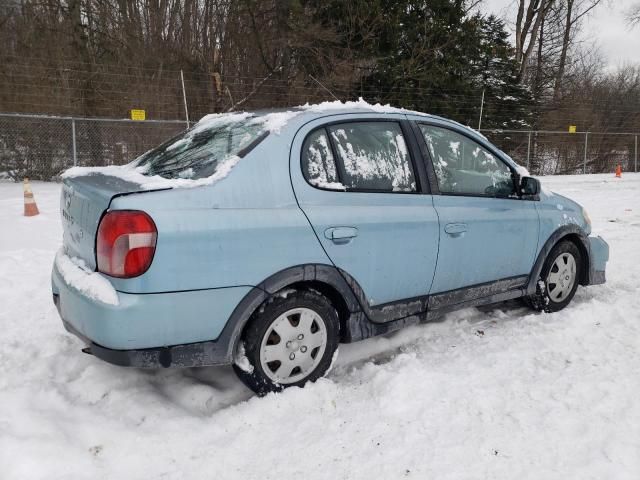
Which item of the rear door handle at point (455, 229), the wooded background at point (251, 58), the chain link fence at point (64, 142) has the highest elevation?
the wooded background at point (251, 58)

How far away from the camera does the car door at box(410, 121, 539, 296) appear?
11.2 feet

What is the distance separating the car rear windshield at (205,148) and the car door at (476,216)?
1.21 m

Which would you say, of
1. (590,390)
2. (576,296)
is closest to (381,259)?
(590,390)

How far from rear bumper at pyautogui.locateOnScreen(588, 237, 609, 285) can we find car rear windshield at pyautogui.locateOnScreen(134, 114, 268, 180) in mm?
3159

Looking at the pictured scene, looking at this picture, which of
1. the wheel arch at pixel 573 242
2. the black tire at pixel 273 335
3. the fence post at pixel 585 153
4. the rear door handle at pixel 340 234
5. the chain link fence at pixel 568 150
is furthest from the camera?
the fence post at pixel 585 153

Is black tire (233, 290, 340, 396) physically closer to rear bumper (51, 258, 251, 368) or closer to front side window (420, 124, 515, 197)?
rear bumper (51, 258, 251, 368)

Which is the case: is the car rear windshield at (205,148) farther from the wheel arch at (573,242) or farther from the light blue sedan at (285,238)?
the wheel arch at (573,242)

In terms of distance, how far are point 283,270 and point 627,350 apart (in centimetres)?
242

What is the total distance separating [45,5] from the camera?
13273 millimetres

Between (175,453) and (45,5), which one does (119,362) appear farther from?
(45,5)

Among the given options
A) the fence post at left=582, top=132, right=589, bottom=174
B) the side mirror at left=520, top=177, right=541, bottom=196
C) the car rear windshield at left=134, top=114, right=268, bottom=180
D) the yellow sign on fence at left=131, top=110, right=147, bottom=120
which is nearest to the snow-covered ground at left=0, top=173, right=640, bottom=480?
the side mirror at left=520, top=177, right=541, bottom=196

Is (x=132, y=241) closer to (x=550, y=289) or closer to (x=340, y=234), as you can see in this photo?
→ (x=340, y=234)

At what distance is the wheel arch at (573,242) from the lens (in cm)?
402

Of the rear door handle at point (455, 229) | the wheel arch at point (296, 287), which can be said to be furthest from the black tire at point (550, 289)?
the wheel arch at point (296, 287)
